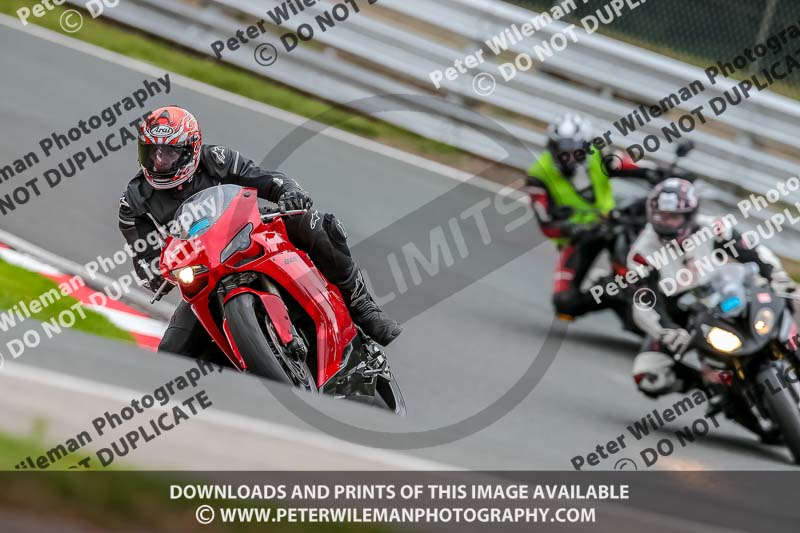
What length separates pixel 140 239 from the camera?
19.5 ft

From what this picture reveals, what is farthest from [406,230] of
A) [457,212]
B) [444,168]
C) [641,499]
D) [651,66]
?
[641,499]

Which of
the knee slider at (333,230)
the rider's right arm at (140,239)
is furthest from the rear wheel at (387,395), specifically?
the rider's right arm at (140,239)

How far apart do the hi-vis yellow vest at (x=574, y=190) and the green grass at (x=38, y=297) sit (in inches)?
150

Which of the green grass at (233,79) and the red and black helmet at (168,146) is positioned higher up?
the green grass at (233,79)

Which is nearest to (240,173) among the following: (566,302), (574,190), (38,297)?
(38,297)

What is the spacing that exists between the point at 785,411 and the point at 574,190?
11.3 ft

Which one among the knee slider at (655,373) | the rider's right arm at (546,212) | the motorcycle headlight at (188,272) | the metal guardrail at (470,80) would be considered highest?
the metal guardrail at (470,80)

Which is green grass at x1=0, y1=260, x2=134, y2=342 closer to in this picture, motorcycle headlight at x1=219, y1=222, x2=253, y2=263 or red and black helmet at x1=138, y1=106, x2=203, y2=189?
red and black helmet at x1=138, y1=106, x2=203, y2=189

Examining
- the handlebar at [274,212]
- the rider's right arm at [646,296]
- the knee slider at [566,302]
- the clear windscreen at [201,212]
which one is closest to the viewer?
the clear windscreen at [201,212]

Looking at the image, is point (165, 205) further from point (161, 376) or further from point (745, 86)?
point (745, 86)

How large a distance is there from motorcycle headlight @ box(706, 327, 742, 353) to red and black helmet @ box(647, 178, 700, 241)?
1.47 meters

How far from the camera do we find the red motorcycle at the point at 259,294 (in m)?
5.23

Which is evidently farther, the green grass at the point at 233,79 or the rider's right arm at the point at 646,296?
the green grass at the point at 233,79

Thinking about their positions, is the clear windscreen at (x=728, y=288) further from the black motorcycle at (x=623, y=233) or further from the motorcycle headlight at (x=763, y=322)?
the black motorcycle at (x=623, y=233)
